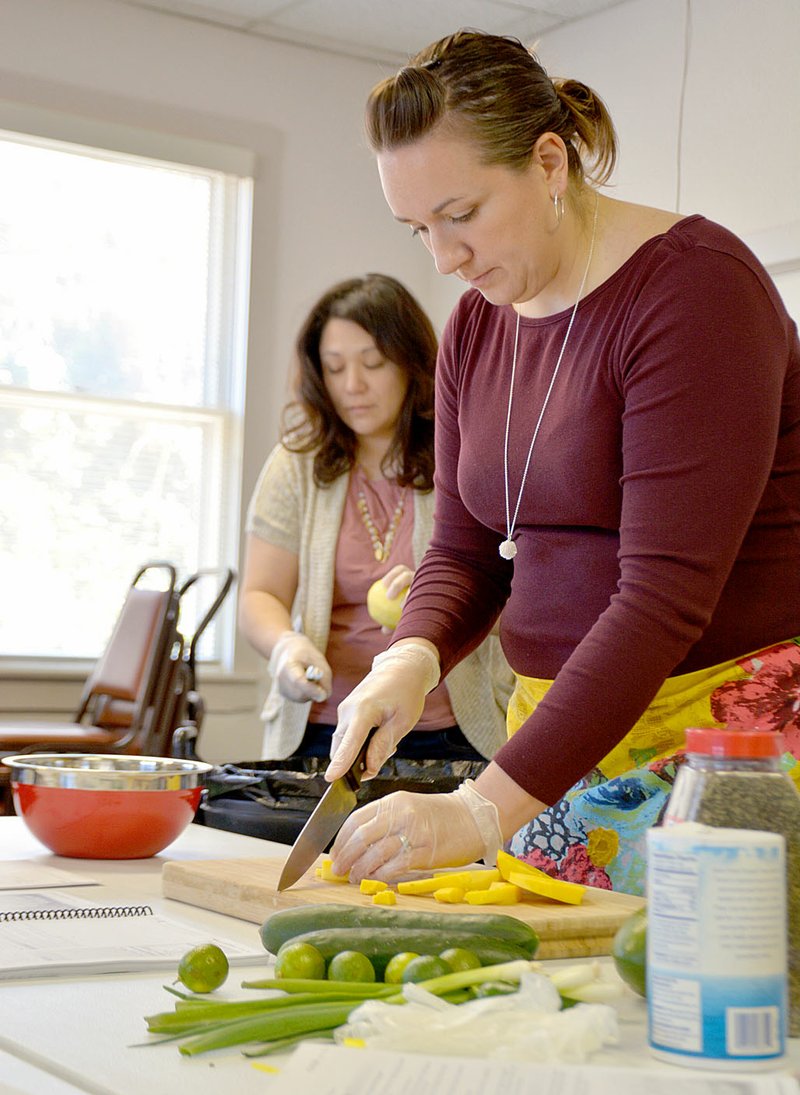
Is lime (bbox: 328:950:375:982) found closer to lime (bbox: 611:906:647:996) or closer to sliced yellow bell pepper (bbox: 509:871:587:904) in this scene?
lime (bbox: 611:906:647:996)

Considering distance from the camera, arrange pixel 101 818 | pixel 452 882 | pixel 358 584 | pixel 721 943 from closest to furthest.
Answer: pixel 721 943
pixel 452 882
pixel 101 818
pixel 358 584

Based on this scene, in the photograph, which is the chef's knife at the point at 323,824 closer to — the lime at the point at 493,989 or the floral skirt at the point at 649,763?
the floral skirt at the point at 649,763

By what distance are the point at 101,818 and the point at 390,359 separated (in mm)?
1364

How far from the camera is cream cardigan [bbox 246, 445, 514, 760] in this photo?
2.57 m

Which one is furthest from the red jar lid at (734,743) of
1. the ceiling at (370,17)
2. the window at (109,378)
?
the ceiling at (370,17)

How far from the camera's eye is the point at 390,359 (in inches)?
104

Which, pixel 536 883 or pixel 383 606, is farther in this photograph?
pixel 383 606

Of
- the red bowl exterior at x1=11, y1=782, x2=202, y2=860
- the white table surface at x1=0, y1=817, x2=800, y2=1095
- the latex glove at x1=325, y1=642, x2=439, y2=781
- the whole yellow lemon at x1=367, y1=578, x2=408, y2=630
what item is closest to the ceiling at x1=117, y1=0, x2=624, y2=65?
the whole yellow lemon at x1=367, y1=578, x2=408, y2=630

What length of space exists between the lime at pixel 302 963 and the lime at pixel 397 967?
0.04 meters

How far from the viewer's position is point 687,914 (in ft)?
2.19

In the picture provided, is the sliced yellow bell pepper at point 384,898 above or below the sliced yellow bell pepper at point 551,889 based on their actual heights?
below

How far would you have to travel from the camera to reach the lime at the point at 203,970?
33.6 inches

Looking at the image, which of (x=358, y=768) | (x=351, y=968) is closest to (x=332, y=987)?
(x=351, y=968)

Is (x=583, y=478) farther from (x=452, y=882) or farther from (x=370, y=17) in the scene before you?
(x=370, y=17)
